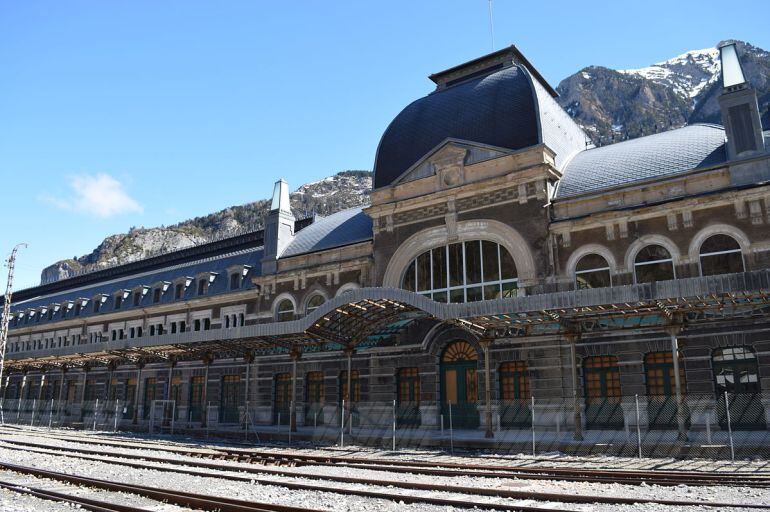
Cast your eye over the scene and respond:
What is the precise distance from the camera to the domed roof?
93.0 feet

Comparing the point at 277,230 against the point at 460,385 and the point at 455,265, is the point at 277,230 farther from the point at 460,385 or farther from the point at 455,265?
the point at 460,385

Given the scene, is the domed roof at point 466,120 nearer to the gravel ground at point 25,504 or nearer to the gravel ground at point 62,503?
the gravel ground at point 62,503

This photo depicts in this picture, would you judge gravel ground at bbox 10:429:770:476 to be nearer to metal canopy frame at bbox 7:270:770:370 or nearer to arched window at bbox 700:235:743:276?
metal canopy frame at bbox 7:270:770:370

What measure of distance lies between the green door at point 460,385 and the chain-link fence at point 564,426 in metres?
0.08

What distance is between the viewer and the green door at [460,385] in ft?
88.9

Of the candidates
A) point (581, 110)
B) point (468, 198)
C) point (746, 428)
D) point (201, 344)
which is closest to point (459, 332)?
point (468, 198)

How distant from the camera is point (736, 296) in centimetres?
1866

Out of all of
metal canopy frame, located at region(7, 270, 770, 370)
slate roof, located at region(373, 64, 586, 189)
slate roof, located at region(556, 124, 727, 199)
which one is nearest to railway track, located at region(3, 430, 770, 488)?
metal canopy frame, located at region(7, 270, 770, 370)

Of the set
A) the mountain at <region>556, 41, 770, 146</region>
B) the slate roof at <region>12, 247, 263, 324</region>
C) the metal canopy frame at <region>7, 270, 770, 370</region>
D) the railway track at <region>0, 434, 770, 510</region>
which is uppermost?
the mountain at <region>556, 41, 770, 146</region>

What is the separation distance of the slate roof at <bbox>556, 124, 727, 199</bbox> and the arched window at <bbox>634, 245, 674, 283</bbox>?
3141mm

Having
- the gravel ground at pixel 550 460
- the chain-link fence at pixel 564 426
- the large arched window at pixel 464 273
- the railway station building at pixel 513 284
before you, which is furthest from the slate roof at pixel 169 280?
the gravel ground at pixel 550 460

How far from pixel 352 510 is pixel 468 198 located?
19.9m

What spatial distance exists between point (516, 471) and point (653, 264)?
12.1 meters

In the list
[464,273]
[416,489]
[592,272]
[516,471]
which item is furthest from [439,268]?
[416,489]
